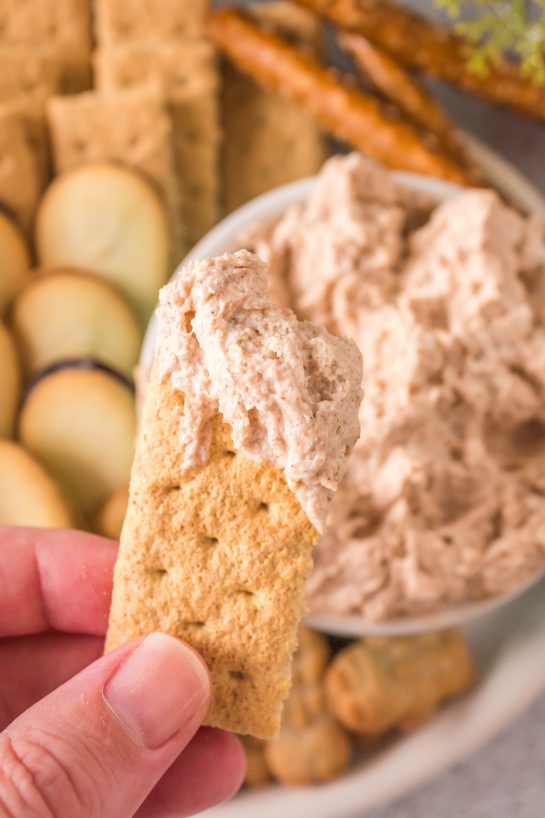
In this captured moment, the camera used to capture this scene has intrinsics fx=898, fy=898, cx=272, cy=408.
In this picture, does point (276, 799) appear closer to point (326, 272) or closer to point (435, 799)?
point (435, 799)

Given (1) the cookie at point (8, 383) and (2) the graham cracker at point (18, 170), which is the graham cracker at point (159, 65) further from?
(1) the cookie at point (8, 383)

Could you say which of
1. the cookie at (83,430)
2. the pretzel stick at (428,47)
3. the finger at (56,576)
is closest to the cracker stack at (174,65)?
the pretzel stick at (428,47)

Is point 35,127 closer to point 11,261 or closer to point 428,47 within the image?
Answer: point 11,261

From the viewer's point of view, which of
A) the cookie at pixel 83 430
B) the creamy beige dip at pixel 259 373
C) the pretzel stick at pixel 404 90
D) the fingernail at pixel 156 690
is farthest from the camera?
the pretzel stick at pixel 404 90

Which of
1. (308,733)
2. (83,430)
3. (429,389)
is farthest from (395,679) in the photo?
(83,430)

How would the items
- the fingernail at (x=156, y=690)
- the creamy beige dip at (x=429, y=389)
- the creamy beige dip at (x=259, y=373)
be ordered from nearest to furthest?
the creamy beige dip at (x=259, y=373), the fingernail at (x=156, y=690), the creamy beige dip at (x=429, y=389)

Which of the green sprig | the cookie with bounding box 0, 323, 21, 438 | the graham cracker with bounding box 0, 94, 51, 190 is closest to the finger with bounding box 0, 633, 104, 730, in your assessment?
the cookie with bounding box 0, 323, 21, 438

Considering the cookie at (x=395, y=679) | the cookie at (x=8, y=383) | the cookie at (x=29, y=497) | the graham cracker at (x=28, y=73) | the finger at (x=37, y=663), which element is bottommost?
the cookie at (x=395, y=679)
